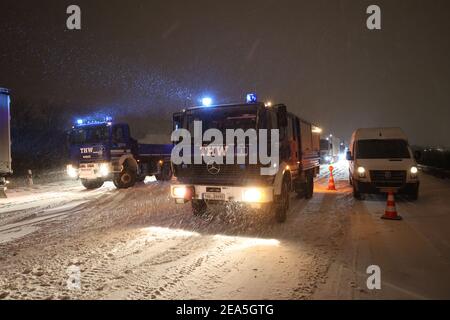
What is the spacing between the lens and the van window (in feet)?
36.1

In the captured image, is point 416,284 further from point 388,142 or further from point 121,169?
point 121,169

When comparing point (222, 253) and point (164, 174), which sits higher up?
point (164, 174)

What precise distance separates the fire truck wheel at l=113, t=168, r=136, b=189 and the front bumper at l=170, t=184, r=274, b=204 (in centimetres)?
786

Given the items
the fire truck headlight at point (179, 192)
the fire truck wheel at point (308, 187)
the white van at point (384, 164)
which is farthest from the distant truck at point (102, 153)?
the white van at point (384, 164)

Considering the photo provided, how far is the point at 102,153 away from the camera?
13.8 meters

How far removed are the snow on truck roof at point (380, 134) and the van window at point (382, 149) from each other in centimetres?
18

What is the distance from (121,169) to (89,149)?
5.12ft

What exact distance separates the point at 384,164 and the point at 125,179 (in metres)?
10.7

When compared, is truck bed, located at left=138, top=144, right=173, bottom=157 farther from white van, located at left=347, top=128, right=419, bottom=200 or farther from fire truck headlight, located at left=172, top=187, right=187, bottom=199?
white van, located at left=347, top=128, right=419, bottom=200

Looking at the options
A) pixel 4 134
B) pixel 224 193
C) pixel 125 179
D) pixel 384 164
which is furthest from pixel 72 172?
pixel 384 164

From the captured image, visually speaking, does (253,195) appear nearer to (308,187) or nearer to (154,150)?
(308,187)

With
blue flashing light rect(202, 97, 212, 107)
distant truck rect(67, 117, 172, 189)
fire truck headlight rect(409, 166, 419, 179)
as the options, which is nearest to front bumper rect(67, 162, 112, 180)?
distant truck rect(67, 117, 172, 189)

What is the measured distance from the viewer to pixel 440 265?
15.7 feet
